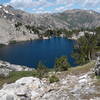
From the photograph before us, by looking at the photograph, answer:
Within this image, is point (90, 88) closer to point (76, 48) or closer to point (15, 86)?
point (15, 86)

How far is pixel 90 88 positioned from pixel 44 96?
5.63m

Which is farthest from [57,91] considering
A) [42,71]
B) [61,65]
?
[61,65]

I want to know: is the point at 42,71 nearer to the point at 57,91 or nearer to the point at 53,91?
the point at 53,91

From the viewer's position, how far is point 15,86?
99.8 ft

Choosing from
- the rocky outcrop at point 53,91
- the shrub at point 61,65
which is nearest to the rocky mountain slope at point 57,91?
the rocky outcrop at point 53,91

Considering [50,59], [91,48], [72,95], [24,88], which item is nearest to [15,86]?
[24,88]

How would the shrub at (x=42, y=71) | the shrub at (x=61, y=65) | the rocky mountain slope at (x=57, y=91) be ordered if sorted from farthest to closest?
the shrub at (x=61, y=65) → the shrub at (x=42, y=71) → the rocky mountain slope at (x=57, y=91)

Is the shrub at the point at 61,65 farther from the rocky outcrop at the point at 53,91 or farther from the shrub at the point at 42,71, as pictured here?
the rocky outcrop at the point at 53,91

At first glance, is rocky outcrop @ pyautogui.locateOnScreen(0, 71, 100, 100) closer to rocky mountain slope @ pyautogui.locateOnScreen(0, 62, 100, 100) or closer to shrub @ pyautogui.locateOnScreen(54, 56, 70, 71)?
rocky mountain slope @ pyautogui.locateOnScreen(0, 62, 100, 100)

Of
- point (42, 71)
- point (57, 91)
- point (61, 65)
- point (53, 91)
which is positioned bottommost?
point (42, 71)

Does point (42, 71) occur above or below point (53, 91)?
below

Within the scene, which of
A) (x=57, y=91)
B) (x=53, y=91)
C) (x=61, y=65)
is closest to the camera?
(x=57, y=91)

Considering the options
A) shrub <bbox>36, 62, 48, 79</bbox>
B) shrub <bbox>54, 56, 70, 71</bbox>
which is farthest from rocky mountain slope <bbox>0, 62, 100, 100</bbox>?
shrub <bbox>54, 56, 70, 71</bbox>

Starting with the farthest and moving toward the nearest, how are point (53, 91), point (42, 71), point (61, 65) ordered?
1. point (61, 65)
2. point (42, 71)
3. point (53, 91)
